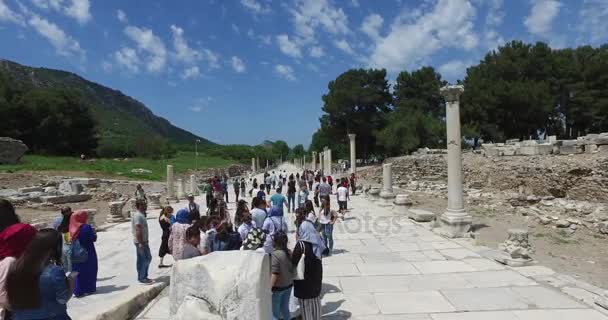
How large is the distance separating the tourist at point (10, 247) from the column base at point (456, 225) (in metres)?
9.26

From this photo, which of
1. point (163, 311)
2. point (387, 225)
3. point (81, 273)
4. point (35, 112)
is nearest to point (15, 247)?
point (163, 311)

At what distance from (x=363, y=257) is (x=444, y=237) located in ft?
9.75

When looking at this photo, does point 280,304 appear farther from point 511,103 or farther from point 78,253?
point 511,103

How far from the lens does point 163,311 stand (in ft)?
17.1

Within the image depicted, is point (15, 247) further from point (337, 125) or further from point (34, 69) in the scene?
point (34, 69)

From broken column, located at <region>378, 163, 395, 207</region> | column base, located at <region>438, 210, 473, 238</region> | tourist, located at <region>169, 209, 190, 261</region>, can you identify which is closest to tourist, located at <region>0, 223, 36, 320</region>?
tourist, located at <region>169, 209, 190, 261</region>

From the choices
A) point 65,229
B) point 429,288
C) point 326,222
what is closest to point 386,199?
point 326,222

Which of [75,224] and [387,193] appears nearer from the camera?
[75,224]

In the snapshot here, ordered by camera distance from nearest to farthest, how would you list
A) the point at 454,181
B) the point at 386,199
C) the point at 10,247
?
the point at 10,247 < the point at 454,181 < the point at 386,199

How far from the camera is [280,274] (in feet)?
13.7

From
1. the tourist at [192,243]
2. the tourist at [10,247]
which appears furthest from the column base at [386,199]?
the tourist at [10,247]

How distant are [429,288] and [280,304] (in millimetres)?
2929

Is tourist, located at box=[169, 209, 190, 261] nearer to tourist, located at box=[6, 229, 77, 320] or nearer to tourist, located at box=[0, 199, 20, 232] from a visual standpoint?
tourist, located at box=[0, 199, 20, 232]

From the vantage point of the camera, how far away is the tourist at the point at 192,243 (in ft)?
16.5
